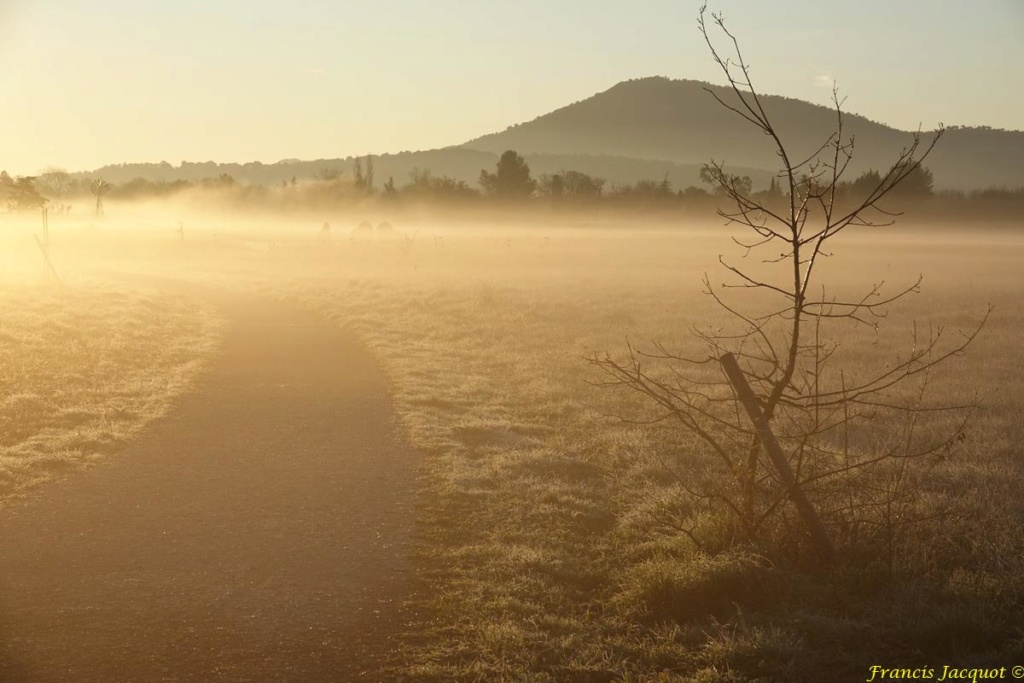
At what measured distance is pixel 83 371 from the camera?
13.7 metres

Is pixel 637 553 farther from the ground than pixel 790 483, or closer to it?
closer to it

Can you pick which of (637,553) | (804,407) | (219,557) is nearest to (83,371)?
(219,557)

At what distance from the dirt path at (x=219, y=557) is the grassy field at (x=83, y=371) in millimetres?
571

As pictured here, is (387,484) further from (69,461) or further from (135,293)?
(135,293)

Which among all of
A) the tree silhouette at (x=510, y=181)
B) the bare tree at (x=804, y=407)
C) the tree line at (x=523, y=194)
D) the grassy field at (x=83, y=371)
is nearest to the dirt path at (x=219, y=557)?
the grassy field at (x=83, y=371)

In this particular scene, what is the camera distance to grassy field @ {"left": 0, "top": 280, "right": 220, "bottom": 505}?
9.21 m

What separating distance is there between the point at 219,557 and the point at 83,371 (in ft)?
28.8

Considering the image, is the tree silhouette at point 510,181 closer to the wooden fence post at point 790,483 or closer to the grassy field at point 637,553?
the grassy field at point 637,553

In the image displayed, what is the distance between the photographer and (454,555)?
646 centimetres

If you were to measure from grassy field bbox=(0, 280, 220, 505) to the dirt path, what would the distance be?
0.57m

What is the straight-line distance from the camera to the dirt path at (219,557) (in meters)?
4.84

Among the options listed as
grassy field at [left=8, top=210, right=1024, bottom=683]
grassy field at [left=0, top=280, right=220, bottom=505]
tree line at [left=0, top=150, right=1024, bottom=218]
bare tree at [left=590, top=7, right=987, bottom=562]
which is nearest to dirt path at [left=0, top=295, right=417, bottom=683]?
grassy field at [left=8, top=210, right=1024, bottom=683]

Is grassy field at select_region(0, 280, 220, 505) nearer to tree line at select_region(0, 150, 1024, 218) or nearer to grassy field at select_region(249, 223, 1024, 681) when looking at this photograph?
grassy field at select_region(249, 223, 1024, 681)

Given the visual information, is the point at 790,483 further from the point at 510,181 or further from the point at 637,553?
the point at 510,181
